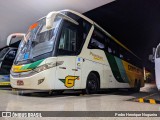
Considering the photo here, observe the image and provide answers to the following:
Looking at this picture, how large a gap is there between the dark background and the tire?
16.7ft

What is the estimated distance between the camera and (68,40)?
7.08 meters

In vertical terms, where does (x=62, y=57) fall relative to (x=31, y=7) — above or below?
below

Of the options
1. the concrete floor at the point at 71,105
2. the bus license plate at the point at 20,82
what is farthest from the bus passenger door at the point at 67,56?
the bus license plate at the point at 20,82

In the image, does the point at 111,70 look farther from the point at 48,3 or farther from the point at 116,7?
the point at 48,3

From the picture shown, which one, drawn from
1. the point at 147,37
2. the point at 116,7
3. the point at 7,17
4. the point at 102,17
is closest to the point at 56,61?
the point at 116,7

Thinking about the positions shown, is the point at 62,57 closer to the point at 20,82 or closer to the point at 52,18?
the point at 52,18

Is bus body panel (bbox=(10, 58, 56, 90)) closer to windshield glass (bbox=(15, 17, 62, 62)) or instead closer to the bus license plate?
the bus license plate

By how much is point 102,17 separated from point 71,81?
7.66 m

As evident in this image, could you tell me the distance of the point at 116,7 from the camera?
39.5 ft

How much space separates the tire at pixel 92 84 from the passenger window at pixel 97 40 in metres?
1.12

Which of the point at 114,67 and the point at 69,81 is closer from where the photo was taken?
the point at 69,81

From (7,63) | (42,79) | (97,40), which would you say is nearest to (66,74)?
(42,79)

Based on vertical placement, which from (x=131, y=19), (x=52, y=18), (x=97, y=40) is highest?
(x=131, y=19)

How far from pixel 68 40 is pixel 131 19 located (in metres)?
7.90
